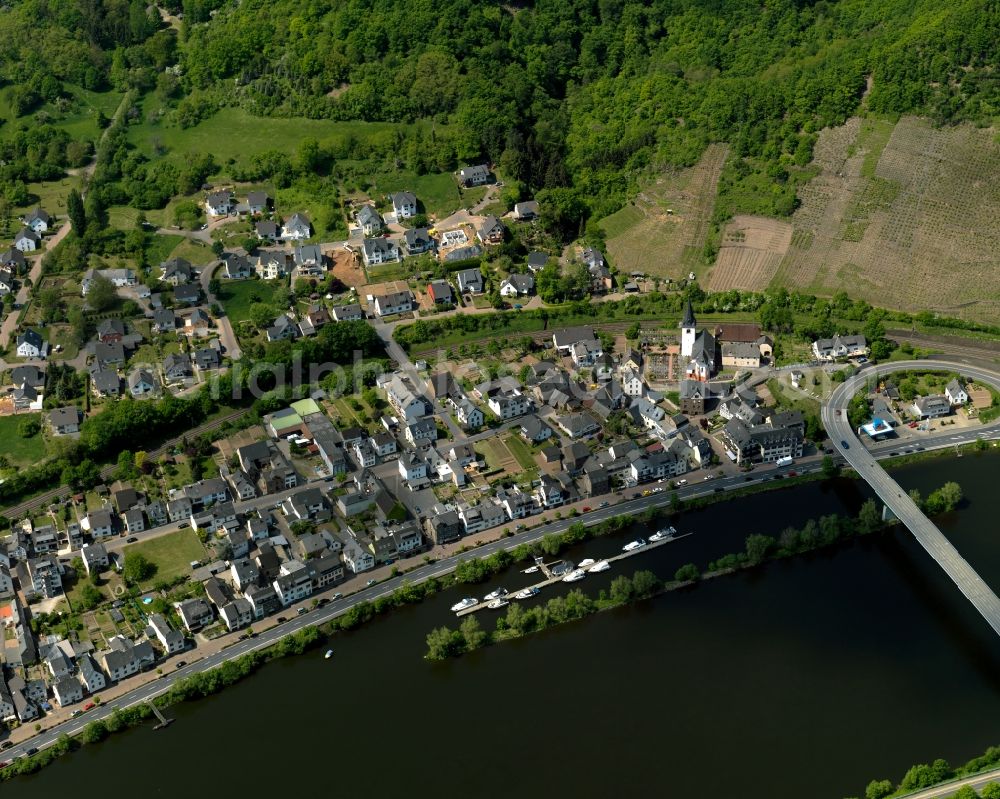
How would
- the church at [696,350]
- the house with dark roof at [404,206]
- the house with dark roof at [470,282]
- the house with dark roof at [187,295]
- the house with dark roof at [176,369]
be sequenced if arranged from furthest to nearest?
the house with dark roof at [404,206] < the house with dark roof at [470,282] < the house with dark roof at [187,295] < the house with dark roof at [176,369] < the church at [696,350]

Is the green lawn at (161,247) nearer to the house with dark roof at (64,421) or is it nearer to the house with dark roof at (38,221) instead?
the house with dark roof at (38,221)

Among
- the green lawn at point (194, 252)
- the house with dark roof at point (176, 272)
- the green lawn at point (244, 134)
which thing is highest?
the green lawn at point (244, 134)

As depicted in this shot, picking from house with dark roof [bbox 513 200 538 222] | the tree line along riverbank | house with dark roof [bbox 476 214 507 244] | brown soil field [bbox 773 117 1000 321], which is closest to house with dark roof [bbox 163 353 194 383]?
house with dark roof [bbox 476 214 507 244]

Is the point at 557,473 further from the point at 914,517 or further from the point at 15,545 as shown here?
the point at 15,545

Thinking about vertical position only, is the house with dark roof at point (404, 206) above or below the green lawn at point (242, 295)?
above

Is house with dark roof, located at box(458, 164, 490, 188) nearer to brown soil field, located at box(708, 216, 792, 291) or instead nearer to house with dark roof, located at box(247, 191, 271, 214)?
house with dark roof, located at box(247, 191, 271, 214)

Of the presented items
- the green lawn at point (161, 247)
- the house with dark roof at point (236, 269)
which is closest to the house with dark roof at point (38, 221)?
the green lawn at point (161, 247)

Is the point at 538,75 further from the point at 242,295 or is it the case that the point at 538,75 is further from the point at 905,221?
the point at 905,221
